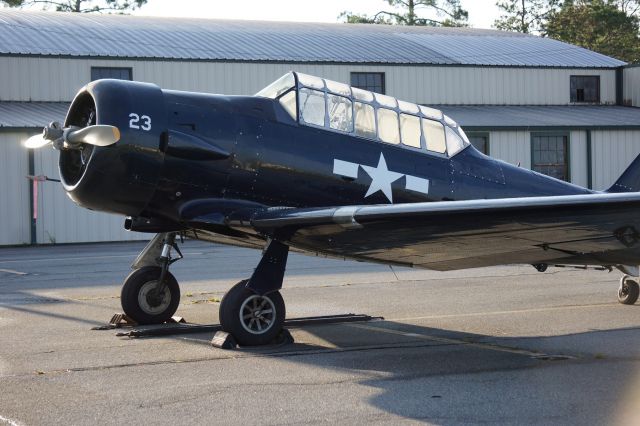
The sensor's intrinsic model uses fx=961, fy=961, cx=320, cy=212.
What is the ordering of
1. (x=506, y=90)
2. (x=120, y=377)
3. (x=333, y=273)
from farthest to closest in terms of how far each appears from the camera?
(x=506, y=90) → (x=333, y=273) → (x=120, y=377)

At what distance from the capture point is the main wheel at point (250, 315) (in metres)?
9.09

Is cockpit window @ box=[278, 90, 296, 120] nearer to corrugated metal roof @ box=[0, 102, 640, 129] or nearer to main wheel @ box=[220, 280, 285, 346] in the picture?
main wheel @ box=[220, 280, 285, 346]

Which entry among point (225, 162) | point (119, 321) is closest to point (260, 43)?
point (119, 321)

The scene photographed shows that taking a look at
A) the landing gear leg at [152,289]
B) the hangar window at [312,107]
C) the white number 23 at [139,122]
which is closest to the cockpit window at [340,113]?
the hangar window at [312,107]

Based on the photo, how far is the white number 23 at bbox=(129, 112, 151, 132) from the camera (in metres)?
9.27

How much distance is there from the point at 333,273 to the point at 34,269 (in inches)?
241

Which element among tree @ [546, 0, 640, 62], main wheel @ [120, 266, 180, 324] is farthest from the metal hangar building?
tree @ [546, 0, 640, 62]

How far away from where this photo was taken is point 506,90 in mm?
37156

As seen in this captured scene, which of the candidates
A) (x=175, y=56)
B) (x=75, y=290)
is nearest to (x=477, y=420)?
(x=75, y=290)

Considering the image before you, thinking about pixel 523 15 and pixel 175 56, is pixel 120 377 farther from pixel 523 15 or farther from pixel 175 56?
pixel 523 15

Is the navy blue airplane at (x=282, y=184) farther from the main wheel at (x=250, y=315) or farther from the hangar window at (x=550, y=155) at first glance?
the hangar window at (x=550, y=155)

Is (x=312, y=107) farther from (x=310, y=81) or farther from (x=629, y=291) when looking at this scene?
(x=629, y=291)

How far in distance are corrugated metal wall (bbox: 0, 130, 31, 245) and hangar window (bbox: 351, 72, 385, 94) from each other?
41.5ft

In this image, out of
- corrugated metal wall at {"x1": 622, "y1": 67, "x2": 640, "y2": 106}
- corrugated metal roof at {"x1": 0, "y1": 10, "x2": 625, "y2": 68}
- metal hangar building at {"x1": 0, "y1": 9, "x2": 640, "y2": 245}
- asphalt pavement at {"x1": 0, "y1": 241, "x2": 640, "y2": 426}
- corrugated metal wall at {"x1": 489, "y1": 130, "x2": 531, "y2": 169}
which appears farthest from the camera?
corrugated metal wall at {"x1": 622, "y1": 67, "x2": 640, "y2": 106}
